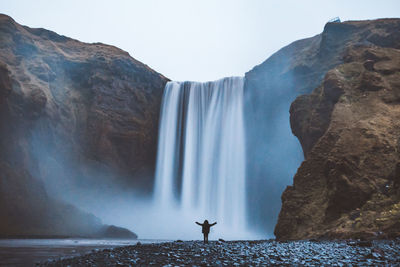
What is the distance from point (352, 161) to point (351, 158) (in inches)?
8.6

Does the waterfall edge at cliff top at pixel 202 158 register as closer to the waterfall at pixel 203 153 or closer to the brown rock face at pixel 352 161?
the waterfall at pixel 203 153

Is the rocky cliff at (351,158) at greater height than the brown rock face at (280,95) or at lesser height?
lesser

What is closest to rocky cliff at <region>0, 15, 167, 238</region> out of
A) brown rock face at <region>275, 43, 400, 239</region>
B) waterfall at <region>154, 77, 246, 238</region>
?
waterfall at <region>154, 77, 246, 238</region>

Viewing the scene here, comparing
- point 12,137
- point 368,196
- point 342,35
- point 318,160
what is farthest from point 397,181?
point 12,137

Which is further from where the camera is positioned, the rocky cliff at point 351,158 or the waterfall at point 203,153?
the waterfall at point 203,153

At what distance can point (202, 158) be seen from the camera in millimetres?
47375

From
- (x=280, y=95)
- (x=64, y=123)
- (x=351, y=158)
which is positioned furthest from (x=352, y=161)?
(x=64, y=123)

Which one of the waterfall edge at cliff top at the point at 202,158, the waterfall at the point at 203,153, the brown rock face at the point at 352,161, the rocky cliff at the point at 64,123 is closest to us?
the brown rock face at the point at 352,161

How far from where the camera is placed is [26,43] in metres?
41.9

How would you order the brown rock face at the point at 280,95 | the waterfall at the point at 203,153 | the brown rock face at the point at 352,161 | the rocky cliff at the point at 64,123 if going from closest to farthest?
the brown rock face at the point at 352,161 → the rocky cliff at the point at 64,123 → the brown rock face at the point at 280,95 → the waterfall at the point at 203,153

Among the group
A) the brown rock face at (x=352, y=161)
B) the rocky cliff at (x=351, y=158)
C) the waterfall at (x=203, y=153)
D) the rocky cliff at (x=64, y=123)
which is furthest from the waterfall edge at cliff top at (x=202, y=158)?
the brown rock face at (x=352, y=161)

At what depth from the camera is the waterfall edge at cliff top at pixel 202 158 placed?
43719 millimetres

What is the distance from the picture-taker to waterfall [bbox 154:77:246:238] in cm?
4422

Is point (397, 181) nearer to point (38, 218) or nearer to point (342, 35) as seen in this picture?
point (342, 35)
